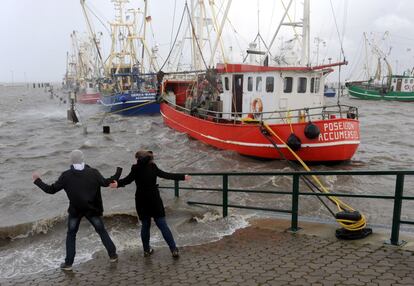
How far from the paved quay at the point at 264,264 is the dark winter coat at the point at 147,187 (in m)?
0.72

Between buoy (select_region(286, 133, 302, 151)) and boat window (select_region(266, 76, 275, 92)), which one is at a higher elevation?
boat window (select_region(266, 76, 275, 92))

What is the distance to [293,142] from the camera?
1288cm

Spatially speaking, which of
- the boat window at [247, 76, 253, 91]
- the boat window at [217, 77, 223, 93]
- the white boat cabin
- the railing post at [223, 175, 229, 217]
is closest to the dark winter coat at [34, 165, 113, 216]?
the railing post at [223, 175, 229, 217]

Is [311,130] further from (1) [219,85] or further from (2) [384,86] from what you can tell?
(2) [384,86]

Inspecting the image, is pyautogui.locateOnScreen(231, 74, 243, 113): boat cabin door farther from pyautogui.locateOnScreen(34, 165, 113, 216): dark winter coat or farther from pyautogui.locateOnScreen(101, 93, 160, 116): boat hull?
pyautogui.locateOnScreen(101, 93, 160, 116): boat hull

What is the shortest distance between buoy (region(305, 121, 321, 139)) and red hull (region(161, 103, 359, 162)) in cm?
18

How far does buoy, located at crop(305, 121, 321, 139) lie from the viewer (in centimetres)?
1259

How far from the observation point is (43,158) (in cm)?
1789

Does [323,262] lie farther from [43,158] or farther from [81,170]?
[43,158]

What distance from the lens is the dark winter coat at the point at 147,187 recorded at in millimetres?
5086

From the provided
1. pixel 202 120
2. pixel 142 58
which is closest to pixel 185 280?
pixel 202 120

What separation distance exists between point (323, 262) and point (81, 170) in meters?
3.22

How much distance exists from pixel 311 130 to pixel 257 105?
3.10m

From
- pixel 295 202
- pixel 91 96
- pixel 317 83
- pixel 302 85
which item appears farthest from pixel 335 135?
pixel 91 96
